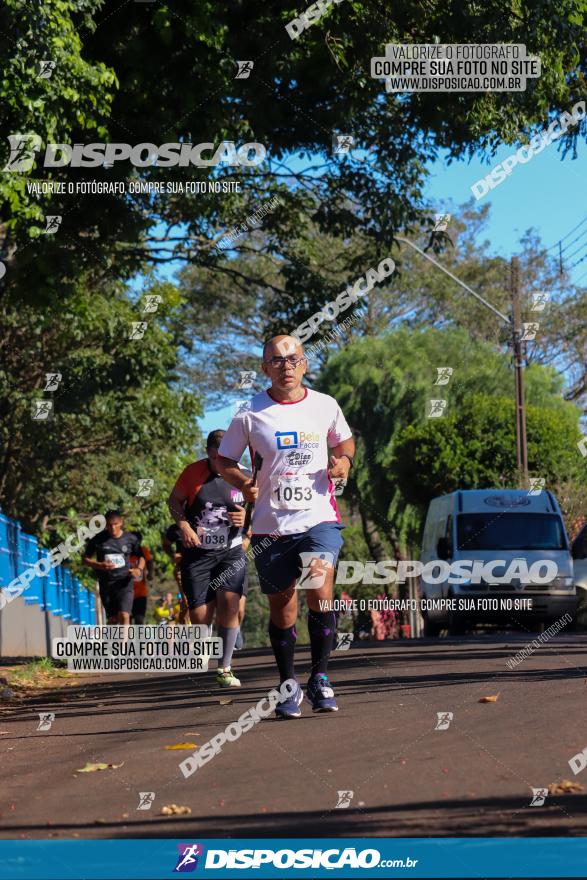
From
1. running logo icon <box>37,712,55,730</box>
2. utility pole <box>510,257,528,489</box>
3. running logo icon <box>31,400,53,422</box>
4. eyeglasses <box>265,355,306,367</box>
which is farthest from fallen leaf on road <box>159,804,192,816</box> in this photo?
utility pole <box>510,257,528,489</box>

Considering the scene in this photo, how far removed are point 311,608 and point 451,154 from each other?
350 inches

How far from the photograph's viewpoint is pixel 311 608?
837 cm

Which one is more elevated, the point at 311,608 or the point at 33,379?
the point at 33,379

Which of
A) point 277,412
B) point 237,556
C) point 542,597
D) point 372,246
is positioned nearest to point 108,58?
point 372,246

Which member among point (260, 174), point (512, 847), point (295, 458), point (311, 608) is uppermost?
point (260, 174)

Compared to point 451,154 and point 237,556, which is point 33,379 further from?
point 237,556

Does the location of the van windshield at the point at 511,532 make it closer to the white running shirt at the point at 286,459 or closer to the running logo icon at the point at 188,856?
the white running shirt at the point at 286,459

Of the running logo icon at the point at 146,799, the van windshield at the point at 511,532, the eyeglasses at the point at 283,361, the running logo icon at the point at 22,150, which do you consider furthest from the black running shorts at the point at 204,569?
the van windshield at the point at 511,532

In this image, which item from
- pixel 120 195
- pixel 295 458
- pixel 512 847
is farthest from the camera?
pixel 120 195

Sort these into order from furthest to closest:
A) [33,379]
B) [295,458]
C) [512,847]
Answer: [33,379], [295,458], [512,847]

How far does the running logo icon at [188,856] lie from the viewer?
4660 mm

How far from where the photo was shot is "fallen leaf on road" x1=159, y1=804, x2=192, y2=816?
18.2 ft

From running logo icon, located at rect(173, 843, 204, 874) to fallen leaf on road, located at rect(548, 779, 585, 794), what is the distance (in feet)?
4.79

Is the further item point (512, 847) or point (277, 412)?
point (277, 412)
